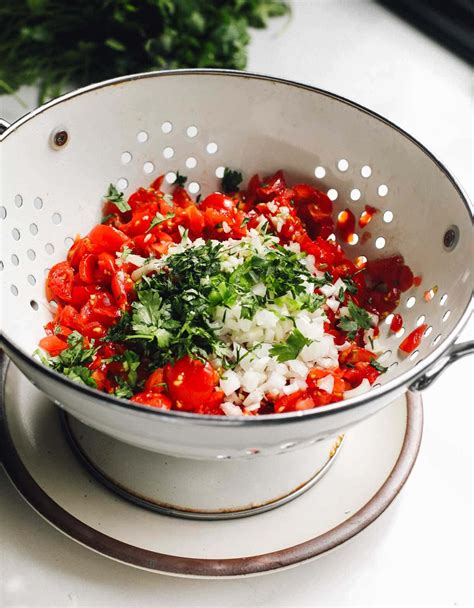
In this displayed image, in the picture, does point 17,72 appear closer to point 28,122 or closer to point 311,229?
point 28,122

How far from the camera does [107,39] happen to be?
1691mm

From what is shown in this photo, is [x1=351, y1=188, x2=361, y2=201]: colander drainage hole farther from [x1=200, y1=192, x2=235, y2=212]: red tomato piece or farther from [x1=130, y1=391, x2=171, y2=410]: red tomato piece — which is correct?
[x1=130, y1=391, x2=171, y2=410]: red tomato piece

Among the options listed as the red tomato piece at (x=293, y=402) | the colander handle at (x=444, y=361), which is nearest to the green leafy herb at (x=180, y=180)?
the red tomato piece at (x=293, y=402)

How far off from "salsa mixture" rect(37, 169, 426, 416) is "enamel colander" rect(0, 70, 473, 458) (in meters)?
0.03

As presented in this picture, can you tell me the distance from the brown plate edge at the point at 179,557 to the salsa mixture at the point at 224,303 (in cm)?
14

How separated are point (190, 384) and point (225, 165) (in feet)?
1.54

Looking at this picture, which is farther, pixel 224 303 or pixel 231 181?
pixel 231 181

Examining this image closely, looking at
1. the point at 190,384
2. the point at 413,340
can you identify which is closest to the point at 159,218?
the point at 190,384

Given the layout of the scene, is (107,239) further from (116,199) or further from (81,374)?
(81,374)

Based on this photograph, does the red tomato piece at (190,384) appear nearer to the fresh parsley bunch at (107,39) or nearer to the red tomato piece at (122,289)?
the red tomato piece at (122,289)

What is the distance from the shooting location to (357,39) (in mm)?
1957

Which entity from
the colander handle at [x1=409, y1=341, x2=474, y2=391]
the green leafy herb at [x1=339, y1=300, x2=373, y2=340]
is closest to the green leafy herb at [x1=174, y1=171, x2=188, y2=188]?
the green leafy herb at [x1=339, y1=300, x2=373, y2=340]

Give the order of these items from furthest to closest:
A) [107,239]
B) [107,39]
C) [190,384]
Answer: [107,39] < [107,239] < [190,384]

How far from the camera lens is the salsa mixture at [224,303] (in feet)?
3.11
